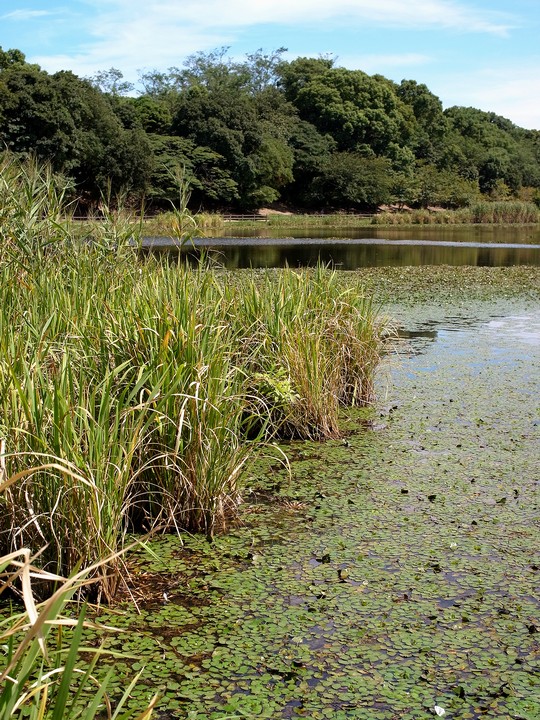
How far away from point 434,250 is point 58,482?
2471cm

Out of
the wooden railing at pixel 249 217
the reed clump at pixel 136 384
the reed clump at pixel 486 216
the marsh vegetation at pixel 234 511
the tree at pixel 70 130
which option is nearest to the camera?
the marsh vegetation at pixel 234 511

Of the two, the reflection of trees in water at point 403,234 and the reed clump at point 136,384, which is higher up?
the reflection of trees in water at point 403,234

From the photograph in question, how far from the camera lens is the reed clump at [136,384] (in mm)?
3338

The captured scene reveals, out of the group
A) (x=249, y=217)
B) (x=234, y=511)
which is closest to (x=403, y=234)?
(x=249, y=217)

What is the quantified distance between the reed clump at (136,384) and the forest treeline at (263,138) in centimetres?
2652

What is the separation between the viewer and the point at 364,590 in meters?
3.57

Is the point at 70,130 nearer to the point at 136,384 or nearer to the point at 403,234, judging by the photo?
the point at 403,234

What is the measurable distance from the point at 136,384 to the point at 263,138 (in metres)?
54.4

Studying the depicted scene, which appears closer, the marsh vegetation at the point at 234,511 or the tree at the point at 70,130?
the marsh vegetation at the point at 234,511

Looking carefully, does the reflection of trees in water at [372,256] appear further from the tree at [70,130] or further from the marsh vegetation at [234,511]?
the tree at [70,130]

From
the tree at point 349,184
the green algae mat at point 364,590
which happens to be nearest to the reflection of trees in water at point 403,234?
the tree at point 349,184

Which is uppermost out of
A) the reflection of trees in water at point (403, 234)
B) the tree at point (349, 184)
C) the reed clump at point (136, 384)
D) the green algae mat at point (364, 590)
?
the tree at point (349, 184)

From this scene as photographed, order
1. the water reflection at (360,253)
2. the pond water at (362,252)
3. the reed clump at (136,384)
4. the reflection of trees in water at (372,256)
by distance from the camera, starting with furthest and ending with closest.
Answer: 1. the pond water at (362,252)
2. the water reflection at (360,253)
3. the reflection of trees in water at (372,256)
4. the reed clump at (136,384)

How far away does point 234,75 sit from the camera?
79.2 metres
